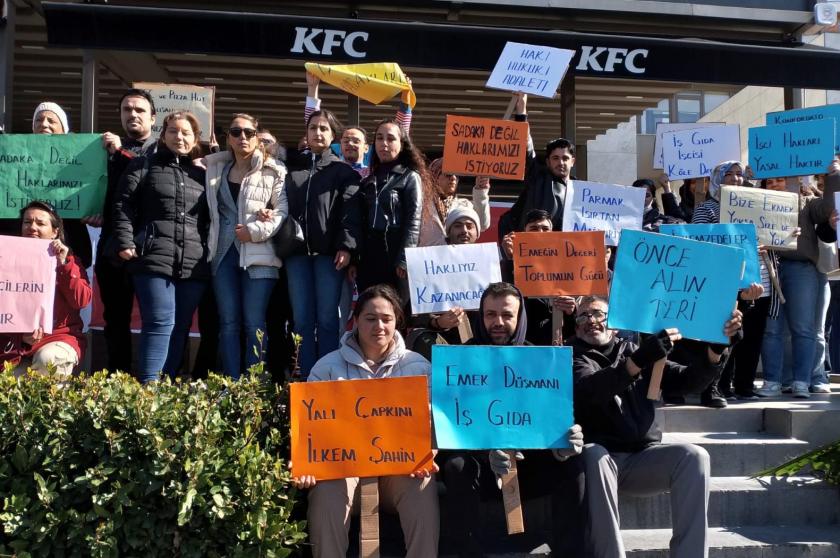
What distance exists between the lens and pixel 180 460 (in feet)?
12.2

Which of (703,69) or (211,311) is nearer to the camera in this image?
(211,311)

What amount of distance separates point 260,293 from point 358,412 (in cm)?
166

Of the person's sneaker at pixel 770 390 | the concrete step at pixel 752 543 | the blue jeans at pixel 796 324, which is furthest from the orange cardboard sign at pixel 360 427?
the blue jeans at pixel 796 324

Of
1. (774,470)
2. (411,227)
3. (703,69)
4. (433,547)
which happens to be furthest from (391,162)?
(703,69)

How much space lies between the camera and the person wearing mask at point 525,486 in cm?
Answer: 420

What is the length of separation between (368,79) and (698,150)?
9.53 ft

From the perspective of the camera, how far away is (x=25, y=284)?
16.2 ft

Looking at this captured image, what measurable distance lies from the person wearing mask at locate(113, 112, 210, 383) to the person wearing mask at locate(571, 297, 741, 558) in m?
2.41

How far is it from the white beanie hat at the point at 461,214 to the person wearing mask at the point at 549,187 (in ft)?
1.87

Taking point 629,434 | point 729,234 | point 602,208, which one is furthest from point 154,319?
point 729,234

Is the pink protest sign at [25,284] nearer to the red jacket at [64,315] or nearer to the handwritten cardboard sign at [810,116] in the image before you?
the red jacket at [64,315]

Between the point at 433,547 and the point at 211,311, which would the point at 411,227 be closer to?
the point at 211,311

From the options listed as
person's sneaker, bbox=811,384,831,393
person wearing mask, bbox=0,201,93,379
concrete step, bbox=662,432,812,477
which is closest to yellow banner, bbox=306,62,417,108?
person wearing mask, bbox=0,201,93,379

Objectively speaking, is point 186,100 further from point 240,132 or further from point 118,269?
point 118,269
